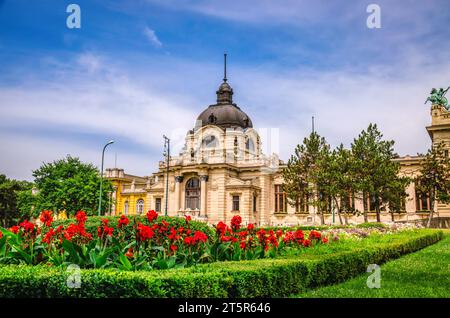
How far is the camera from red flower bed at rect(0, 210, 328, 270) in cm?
880

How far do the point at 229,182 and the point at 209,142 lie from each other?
7.66 m

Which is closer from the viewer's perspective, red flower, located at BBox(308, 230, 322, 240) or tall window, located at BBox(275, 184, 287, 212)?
red flower, located at BBox(308, 230, 322, 240)

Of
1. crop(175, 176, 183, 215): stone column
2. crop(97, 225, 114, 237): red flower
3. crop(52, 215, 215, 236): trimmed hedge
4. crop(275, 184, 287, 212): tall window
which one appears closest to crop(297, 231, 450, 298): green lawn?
crop(97, 225, 114, 237): red flower

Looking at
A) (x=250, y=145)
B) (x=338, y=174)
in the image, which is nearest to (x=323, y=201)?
(x=338, y=174)

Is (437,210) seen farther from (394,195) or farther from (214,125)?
(214,125)

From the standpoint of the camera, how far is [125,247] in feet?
30.8

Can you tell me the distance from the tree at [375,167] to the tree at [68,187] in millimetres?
25892

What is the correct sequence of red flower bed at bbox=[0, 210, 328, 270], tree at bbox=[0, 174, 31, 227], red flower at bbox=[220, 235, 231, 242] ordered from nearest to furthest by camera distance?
red flower bed at bbox=[0, 210, 328, 270] → red flower at bbox=[220, 235, 231, 242] → tree at bbox=[0, 174, 31, 227]

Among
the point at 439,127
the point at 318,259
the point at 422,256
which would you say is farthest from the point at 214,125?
the point at 318,259

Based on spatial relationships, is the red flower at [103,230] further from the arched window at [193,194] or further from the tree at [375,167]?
the arched window at [193,194]

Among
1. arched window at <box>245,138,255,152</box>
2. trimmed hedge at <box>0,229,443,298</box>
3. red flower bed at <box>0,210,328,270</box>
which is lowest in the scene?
trimmed hedge at <box>0,229,443,298</box>

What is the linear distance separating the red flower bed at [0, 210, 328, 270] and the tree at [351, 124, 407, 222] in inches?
976

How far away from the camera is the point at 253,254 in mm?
11109

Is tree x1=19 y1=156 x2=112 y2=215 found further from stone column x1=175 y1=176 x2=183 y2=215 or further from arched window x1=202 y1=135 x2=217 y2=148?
arched window x1=202 y1=135 x2=217 y2=148
